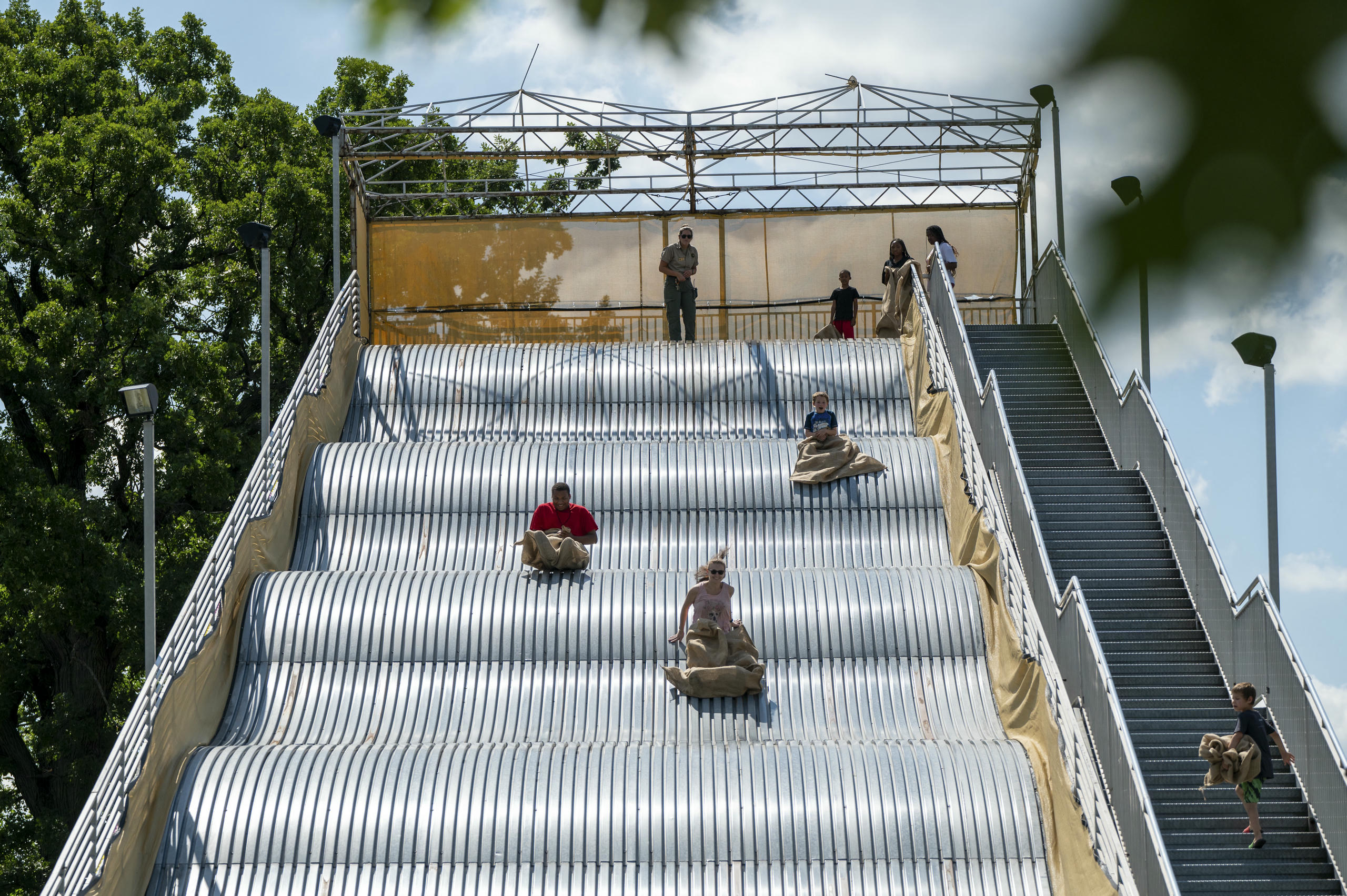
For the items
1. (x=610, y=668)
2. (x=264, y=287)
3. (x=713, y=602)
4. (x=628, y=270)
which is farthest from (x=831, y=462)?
(x=628, y=270)

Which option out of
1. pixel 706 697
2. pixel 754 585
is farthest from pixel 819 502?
pixel 706 697

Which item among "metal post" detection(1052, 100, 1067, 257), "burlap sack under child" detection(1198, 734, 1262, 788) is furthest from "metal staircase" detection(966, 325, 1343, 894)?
"metal post" detection(1052, 100, 1067, 257)

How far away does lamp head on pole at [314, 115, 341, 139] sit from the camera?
664 inches

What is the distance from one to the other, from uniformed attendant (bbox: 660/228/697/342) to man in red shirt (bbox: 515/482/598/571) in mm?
5617

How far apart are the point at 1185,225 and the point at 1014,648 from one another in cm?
980

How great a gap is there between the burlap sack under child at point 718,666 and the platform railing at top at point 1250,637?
3270 millimetres

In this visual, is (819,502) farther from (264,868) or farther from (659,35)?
(659,35)

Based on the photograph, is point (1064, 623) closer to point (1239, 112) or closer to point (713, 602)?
point (713, 602)

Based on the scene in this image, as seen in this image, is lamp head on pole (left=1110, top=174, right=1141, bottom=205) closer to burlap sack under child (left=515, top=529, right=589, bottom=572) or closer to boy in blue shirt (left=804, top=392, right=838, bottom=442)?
burlap sack under child (left=515, top=529, right=589, bottom=572)

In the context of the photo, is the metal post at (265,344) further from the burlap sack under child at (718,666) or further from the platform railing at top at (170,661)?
the burlap sack under child at (718,666)

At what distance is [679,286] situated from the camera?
17828 mm

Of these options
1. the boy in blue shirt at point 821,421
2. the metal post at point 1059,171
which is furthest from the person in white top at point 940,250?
the metal post at point 1059,171

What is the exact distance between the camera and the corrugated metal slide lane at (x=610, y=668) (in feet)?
30.0

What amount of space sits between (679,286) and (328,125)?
15.9 ft
